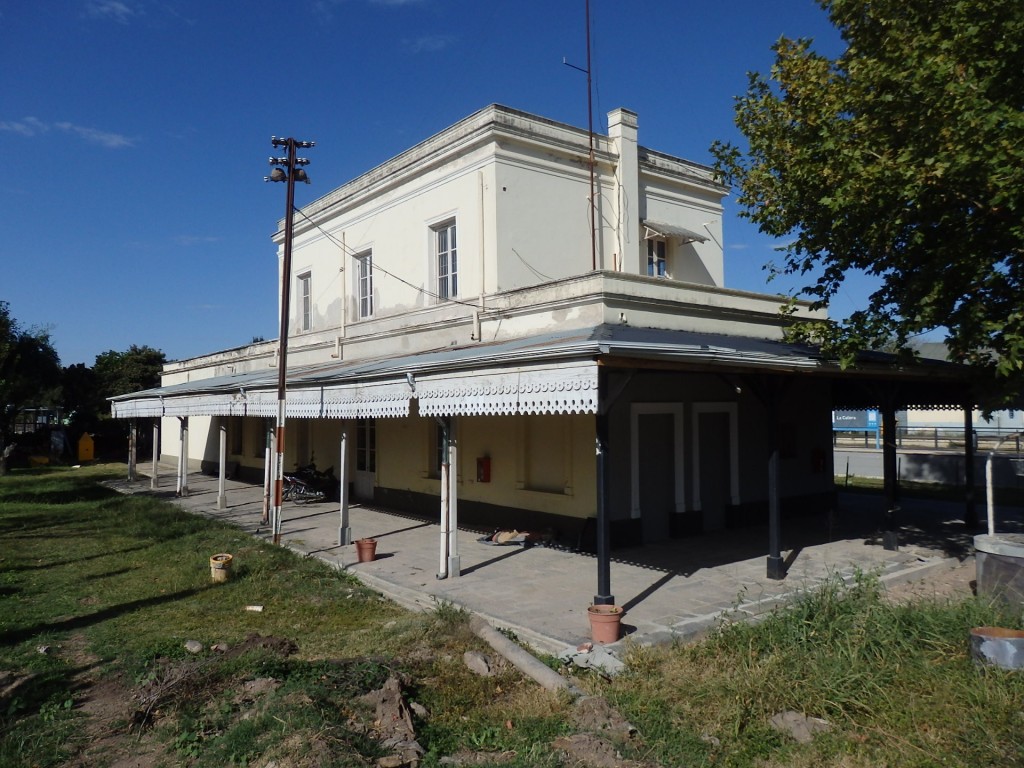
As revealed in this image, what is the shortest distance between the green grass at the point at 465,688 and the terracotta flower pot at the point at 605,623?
0.52 metres

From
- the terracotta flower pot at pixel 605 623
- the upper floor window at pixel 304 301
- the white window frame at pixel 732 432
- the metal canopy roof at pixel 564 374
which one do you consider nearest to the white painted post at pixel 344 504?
the metal canopy roof at pixel 564 374

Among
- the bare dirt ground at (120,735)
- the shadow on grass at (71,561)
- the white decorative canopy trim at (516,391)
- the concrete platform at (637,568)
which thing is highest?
the white decorative canopy trim at (516,391)

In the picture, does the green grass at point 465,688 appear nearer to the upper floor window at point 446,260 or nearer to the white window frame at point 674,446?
the white window frame at point 674,446

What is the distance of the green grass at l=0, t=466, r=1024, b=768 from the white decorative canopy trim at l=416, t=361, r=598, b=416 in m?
2.18

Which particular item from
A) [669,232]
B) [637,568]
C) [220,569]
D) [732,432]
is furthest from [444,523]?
[669,232]

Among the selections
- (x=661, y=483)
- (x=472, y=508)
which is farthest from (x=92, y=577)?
(x=661, y=483)

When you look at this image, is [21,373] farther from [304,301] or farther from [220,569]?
[220,569]

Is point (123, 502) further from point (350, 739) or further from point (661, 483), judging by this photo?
point (350, 739)

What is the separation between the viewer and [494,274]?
43.9 feet

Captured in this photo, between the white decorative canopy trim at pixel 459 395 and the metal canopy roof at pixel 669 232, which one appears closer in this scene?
the white decorative canopy trim at pixel 459 395

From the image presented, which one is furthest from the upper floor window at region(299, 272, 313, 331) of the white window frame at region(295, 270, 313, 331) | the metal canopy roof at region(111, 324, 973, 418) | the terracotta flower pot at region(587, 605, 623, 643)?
Answer: the terracotta flower pot at region(587, 605, 623, 643)

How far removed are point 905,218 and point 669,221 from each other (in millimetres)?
8060

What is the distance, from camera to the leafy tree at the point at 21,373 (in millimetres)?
27172

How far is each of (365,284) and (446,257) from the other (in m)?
3.57
